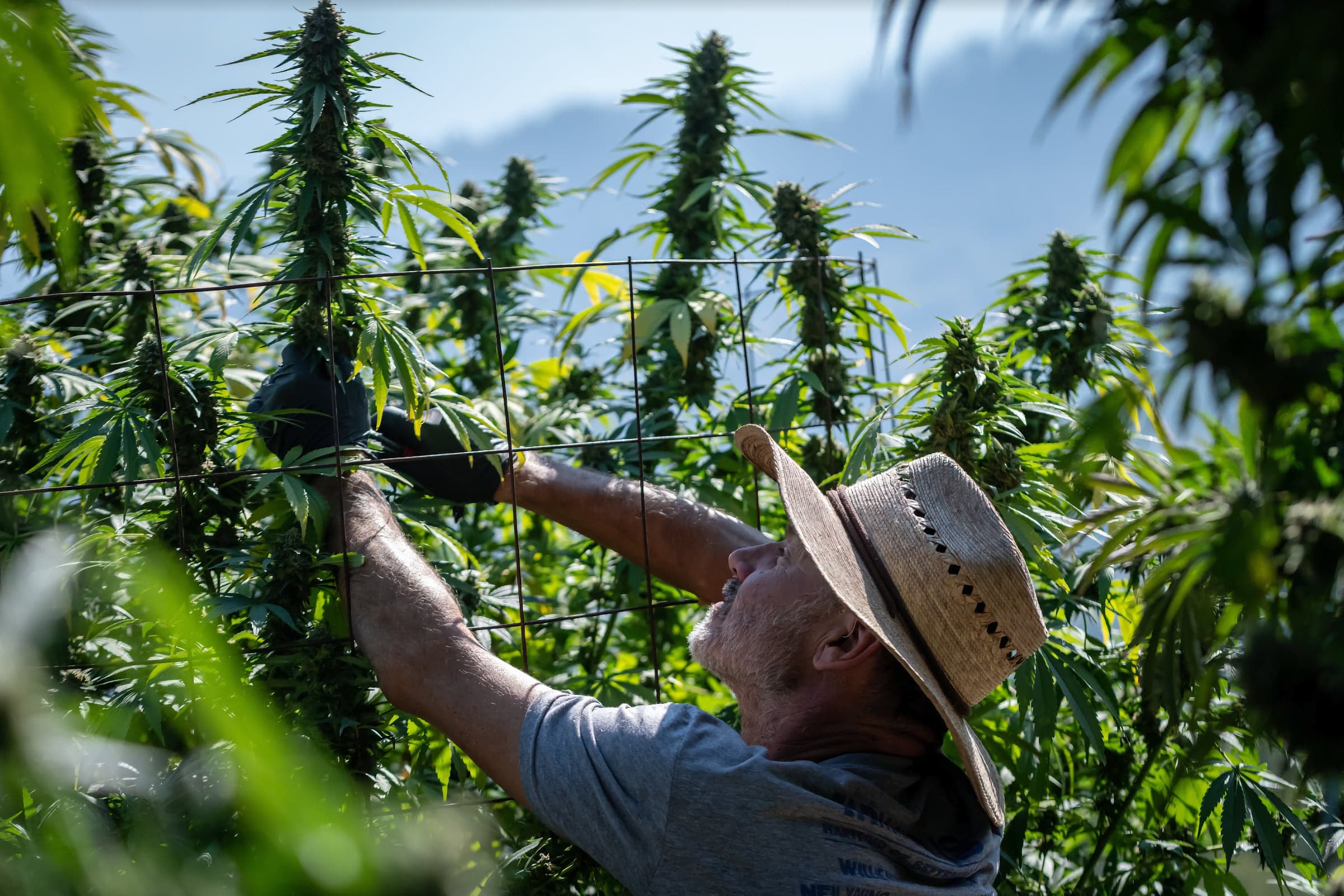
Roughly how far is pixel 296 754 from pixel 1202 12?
2.05ft

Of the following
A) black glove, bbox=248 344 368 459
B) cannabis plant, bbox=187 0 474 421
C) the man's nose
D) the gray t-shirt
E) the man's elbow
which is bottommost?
the gray t-shirt

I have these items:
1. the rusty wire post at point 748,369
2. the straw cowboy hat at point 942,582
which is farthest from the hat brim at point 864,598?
the rusty wire post at point 748,369

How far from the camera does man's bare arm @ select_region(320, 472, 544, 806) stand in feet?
5.19

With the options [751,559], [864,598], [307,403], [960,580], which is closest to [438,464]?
[307,403]

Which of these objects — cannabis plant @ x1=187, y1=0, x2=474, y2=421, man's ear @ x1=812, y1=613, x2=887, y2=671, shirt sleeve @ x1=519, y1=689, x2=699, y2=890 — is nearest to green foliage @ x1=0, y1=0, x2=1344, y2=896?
cannabis plant @ x1=187, y1=0, x2=474, y2=421

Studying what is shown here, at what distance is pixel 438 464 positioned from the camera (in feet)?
6.76

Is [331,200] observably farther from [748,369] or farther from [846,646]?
[846,646]

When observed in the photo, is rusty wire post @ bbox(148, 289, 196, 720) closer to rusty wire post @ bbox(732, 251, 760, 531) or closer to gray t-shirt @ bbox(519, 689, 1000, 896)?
gray t-shirt @ bbox(519, 689, 1000, 896)

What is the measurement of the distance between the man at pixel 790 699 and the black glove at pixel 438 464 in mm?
175

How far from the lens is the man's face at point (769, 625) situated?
172 cm

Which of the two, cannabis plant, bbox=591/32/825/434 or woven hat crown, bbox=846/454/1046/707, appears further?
cannabis plant, bbox=591/32/825/434

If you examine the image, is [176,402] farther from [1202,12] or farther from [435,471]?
[1202,12]

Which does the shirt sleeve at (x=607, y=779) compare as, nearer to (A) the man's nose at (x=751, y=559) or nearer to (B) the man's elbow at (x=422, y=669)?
(B) the man's elbow at (x=422, y=669)

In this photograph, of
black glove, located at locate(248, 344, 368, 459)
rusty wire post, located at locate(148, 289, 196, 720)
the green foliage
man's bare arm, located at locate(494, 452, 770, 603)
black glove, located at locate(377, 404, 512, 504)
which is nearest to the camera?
the green foliage
